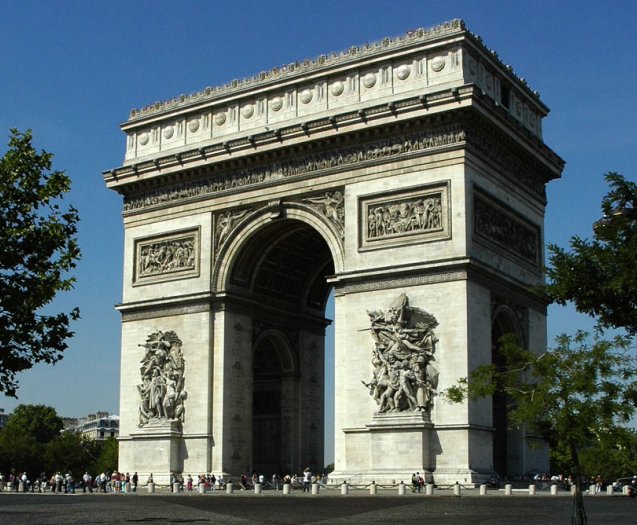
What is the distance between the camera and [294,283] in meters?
46.6

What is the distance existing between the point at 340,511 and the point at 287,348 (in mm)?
19767

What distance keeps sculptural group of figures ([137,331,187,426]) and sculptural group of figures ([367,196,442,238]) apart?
31.6ft

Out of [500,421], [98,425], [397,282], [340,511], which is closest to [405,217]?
[397,282]

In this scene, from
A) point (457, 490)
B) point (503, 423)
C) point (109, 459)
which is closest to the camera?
point (457, 490)

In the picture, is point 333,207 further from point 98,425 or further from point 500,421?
point 98,425

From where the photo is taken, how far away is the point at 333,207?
131 feet

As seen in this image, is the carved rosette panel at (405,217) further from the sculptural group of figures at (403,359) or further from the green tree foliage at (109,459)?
the green tree foliage at (109,459)

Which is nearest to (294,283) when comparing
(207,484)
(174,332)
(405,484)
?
(174,332)

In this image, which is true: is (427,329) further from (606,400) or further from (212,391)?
(606,400)

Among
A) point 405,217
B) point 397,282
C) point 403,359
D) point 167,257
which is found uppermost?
point 405,217

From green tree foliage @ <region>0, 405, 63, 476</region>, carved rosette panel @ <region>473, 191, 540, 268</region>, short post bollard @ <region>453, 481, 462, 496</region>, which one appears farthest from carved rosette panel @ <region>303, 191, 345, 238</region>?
green tree foliage @ <region>0, 405, 63, 476</region>

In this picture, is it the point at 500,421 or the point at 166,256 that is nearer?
the point at 500,421

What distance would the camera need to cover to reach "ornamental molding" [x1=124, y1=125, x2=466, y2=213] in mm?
37875

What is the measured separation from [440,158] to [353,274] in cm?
509
